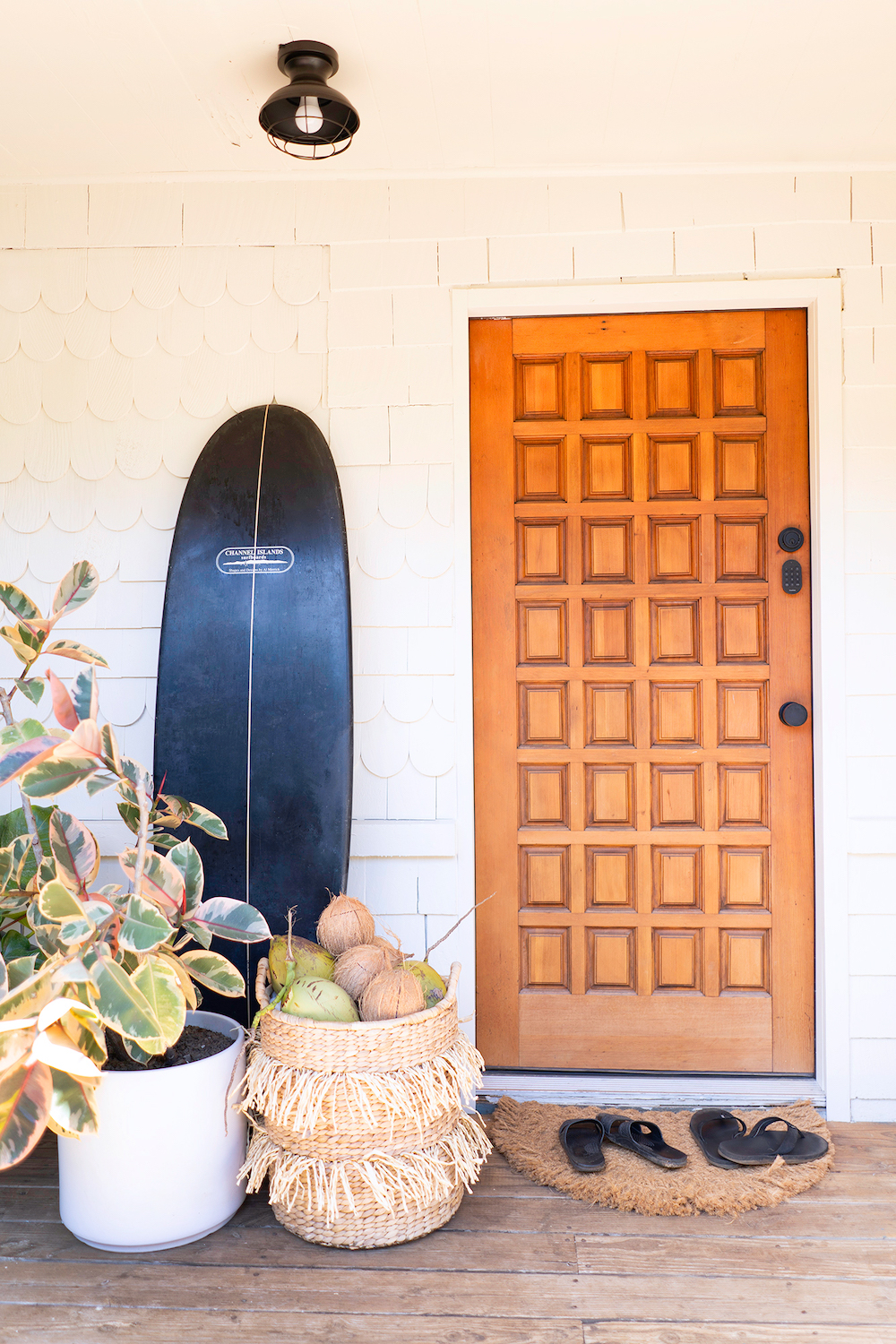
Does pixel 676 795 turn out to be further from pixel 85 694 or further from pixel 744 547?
pixel 85 694

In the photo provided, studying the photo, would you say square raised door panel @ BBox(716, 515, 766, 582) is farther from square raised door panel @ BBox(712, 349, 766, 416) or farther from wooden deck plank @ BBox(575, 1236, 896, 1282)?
wooden deck plank @ BBox(575, 1236, 896, 1282)

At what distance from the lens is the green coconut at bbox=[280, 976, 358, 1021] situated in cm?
186

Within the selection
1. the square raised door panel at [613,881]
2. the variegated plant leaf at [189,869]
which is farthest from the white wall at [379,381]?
the variegated plant leaf at [189,869]

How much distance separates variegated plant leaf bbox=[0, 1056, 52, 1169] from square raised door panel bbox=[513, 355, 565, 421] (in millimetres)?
1956

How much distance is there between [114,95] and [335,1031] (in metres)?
2.21

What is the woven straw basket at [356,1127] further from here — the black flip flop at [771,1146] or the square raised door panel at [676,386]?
the square raised door panel at [676,386]

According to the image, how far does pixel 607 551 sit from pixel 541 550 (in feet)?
0.61

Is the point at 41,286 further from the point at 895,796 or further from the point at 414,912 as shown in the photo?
the point at 895,796

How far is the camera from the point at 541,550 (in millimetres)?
2580

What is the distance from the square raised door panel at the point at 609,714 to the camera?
8.43 ft

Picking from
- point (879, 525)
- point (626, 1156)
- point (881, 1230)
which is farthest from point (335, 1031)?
point (879, 525)

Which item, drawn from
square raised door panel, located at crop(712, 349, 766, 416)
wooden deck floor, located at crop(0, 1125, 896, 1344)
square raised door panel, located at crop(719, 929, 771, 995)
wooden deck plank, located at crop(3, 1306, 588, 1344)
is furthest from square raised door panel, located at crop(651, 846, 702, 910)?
square raised door panel, located at crop(712, 349, 766, 416)

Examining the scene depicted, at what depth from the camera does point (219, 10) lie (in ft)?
6.25

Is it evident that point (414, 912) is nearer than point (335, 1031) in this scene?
No
